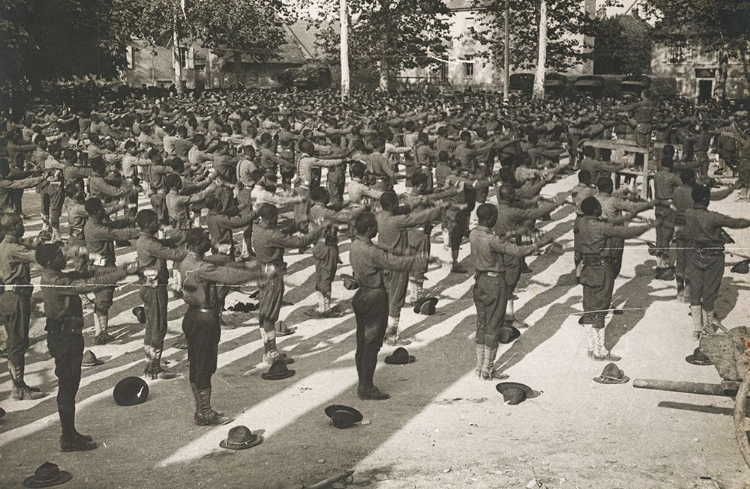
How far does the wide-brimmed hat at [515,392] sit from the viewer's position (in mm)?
9141

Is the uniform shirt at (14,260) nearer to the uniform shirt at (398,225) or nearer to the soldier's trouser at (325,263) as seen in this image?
the soldier's trouser at (325,263)

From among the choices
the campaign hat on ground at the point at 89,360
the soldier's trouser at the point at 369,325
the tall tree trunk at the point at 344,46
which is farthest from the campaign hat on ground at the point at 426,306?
the tall tree trunk at the point at 344,46

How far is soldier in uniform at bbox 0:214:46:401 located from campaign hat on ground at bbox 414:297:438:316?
5457 millimetres

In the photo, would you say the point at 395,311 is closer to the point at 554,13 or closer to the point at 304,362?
the point at 304,362

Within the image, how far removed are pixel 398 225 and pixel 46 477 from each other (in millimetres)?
5358

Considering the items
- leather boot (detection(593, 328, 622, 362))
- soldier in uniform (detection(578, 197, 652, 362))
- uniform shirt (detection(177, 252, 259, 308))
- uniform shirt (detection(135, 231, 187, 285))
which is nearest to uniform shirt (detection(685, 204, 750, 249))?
soldier in uniform (detection(578, 197, 652, 362))

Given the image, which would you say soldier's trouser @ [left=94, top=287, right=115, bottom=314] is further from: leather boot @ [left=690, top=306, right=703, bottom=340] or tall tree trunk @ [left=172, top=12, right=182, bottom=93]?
tall tree trunk @ [left=172, top=12, right=182, bottom=93]

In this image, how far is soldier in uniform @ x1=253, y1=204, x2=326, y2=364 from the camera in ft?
34.1

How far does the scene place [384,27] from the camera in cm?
5284

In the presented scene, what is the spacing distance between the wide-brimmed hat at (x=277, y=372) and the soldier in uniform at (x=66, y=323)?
2167mm

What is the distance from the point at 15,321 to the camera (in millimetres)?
9445

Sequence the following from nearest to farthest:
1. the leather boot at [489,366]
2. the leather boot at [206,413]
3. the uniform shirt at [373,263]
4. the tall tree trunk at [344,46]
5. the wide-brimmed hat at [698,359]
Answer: the leather boot at [206,413] < the uniform shirt at [373,263] < the leather boot at [489,366] < the wide-brimmed hat at [698,359] < the tall tree trunk at [344,46]

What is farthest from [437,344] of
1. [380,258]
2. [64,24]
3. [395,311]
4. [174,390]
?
[64,24]

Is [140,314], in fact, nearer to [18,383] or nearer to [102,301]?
[102,301]
